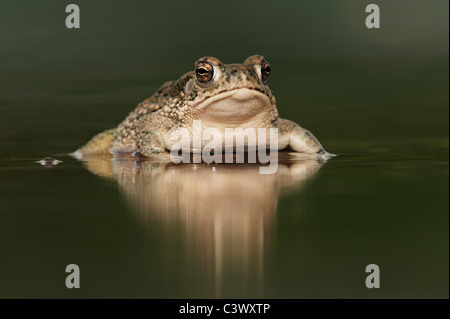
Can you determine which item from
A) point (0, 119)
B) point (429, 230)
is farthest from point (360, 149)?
point (0, 119)

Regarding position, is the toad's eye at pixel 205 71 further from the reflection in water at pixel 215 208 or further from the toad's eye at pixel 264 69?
the reflection in water at pixel 215 208

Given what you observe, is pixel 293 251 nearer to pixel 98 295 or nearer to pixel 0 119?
pixel 98 295

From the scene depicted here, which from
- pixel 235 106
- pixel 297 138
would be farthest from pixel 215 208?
pixel 297 138

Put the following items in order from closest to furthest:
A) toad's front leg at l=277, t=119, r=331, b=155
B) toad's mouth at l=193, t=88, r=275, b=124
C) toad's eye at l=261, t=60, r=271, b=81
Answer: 1. toad's mouth at l=193, t=88, r=275, b=124
2. toad's eye at l=261, t=60, r=271, b=81
3. toad's front leg at l=277, t=119, r=331, b=155

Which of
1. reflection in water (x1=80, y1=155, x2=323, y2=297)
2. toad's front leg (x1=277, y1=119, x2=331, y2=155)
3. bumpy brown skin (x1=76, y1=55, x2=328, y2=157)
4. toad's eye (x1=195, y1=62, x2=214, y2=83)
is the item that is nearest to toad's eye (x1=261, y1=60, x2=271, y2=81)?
bumpy brown skin (x1=76, y1=55, x2=328, y2=157)

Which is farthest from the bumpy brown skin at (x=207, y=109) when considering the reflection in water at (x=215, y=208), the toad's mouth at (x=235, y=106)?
the reflection in water at (x=215, y=208)

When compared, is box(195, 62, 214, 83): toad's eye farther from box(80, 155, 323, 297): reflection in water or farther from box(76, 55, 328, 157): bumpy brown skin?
box(80, 155, 323, 297): reflection in water

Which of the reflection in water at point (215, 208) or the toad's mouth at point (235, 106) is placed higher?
the toad's mouth at point (235, 106)
